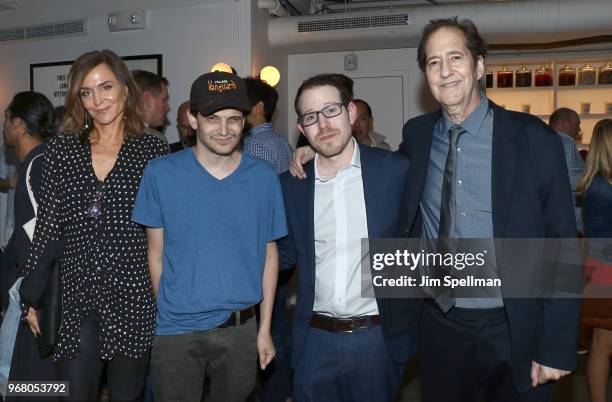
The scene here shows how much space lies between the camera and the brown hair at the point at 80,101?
222cm

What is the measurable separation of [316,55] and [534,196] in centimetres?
620

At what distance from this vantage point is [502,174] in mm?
1958

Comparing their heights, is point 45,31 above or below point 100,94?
above

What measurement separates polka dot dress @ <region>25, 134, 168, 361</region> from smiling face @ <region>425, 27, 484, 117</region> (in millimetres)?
1239

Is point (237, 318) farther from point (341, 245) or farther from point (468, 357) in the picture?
point (468, 357)

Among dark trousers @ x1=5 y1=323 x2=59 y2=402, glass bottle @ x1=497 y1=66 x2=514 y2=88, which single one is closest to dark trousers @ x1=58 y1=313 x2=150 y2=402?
dark trousers @ x1=5 y1=323 x2=59 y2=402

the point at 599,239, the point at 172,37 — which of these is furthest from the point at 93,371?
the point at 172,37

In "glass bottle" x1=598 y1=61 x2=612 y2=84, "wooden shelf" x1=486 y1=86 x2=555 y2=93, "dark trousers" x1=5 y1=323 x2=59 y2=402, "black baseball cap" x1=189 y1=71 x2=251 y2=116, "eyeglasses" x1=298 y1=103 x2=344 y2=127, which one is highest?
"glass bottle" x1=598 y1=61 x2=612 y2=84

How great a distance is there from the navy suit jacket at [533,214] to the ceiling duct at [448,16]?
4.70 metres

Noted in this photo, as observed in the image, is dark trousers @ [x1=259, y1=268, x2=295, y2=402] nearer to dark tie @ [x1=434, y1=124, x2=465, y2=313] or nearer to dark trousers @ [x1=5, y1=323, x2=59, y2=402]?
dark trousers @ [x1=5, y1=323, x2=59, y2=402]

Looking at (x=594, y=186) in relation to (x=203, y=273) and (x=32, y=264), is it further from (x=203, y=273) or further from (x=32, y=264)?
(x=32, y=264)

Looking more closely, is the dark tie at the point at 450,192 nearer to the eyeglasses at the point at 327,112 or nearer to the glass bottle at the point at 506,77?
the eyeglasses at the point at 327,112

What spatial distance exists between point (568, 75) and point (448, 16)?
2544 millimetres

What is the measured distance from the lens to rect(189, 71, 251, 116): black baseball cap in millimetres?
2092
